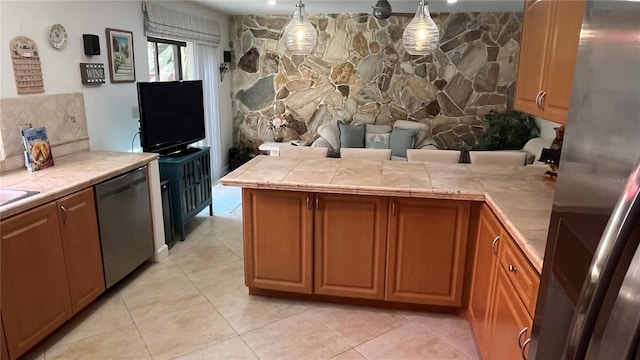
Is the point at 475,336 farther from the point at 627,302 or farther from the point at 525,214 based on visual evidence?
the point at 627,302

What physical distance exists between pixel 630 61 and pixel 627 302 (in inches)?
14.4

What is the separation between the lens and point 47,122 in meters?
2.96

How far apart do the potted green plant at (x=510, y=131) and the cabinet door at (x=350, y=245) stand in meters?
3.86

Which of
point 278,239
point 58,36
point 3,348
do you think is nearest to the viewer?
point 3,348

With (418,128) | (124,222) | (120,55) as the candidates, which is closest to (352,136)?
(418,128)

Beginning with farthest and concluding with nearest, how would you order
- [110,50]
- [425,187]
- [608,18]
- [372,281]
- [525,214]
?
[110,50], [372,281], [425,187], [525,214], [608,18]

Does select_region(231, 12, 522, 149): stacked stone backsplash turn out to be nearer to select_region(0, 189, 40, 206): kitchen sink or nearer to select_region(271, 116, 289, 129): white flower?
select_region(271, 116, 289, 129): white flower

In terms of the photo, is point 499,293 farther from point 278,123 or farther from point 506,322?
point 278,123

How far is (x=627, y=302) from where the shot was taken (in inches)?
22.1

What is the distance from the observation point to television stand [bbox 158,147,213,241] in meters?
3.76

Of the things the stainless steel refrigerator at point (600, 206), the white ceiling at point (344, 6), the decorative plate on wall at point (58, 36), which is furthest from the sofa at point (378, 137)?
the stainless steel refrigerator at point (600, 206)

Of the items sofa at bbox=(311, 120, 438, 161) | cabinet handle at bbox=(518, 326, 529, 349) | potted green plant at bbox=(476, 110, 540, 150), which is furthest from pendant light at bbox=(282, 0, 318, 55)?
potted green plant at bbox=(476, 110, 540, 150)

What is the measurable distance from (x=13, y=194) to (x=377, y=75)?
492 cm

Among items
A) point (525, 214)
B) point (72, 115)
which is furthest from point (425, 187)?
point (72, 115)
